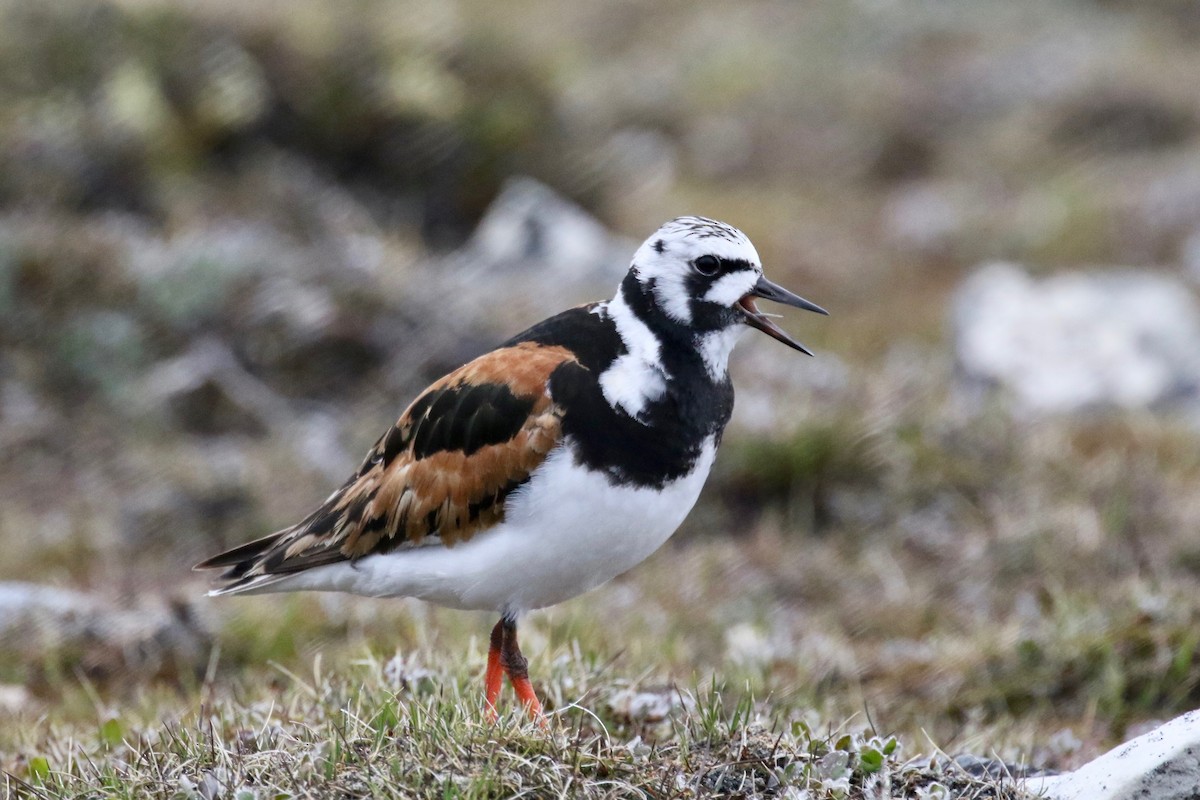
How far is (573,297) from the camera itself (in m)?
9.07

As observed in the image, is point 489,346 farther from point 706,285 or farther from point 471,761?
point 471,761

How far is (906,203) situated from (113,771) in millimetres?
12661

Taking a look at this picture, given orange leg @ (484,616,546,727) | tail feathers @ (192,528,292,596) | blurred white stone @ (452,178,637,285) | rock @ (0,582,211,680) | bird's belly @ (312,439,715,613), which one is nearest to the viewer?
bird's belly @ (312,439,715,613)

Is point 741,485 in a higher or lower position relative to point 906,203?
lower

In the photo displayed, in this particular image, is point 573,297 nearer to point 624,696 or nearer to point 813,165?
point 624,696

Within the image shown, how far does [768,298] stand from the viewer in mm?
4211

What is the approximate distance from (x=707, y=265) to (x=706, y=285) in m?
0.05

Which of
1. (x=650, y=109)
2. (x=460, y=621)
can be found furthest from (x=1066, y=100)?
(x=460, y=621)

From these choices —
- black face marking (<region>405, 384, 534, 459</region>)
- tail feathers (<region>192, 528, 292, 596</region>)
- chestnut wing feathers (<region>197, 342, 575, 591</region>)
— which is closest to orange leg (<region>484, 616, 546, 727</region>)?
chestnut wing feathers (<region>197, 342, 575, 591</region>)

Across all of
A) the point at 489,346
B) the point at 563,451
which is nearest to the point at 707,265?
the point at 563,451

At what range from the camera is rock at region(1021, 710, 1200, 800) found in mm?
3438

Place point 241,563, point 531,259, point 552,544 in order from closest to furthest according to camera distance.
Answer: point 552,544 < point 241,563 < point 531,259

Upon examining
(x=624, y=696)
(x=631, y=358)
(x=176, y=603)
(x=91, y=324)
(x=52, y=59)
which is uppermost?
(x=52, y=59)

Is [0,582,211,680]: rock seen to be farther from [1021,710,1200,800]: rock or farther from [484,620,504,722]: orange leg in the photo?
[1021,710,1200,800]: rock
